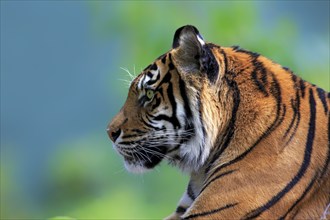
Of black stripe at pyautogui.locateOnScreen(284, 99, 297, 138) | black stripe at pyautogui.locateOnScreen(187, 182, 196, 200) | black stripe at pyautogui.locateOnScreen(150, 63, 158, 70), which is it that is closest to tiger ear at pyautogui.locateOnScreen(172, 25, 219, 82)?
black stripe at pyautogui.locateOnScreen(150, 63, 158, 70)

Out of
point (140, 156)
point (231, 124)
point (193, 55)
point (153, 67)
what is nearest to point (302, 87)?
point (231, 124)

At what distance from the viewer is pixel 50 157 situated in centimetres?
804

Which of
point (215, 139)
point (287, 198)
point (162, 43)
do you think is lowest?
point (287, 198)

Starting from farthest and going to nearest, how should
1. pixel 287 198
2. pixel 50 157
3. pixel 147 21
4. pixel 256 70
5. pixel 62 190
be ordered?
pixel 147 21 < pixel 50 157 < pixel 62 190 < pixel 256 70 < pixel 287 198

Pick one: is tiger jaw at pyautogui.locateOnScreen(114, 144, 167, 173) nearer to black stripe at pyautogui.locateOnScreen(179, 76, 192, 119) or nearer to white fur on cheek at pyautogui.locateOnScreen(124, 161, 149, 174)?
white fur on cheek at pyautogui.locateOnScreen(124, 161, 149, 174)

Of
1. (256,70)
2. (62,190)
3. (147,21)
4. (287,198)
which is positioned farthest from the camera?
(147,21)

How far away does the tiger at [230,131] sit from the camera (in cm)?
332

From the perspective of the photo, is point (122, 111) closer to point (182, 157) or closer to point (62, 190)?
point (182, 157)

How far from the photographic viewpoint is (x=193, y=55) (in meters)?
3.45

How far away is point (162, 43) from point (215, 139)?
426cm

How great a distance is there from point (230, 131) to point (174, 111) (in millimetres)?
249

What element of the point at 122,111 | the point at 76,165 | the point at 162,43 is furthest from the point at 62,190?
the point at 122,111

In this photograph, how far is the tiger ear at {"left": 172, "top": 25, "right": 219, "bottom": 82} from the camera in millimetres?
3430

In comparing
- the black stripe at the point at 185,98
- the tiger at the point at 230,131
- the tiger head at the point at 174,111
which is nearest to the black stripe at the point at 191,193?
the tiger at the point at 230,131
